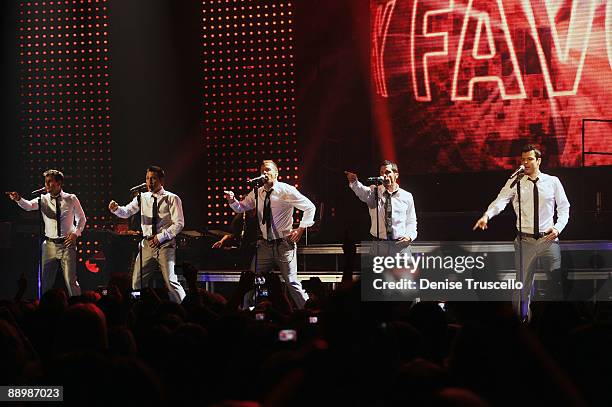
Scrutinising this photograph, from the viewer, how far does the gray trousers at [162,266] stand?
1113 centimetres

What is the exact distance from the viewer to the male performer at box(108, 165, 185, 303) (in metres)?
11.2

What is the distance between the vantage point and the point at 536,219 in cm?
975

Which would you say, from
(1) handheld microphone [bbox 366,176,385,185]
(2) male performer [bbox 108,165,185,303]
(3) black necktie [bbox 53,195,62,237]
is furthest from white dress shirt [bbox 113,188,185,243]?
(1) handheld microphone [bbox 366,176,385,185]

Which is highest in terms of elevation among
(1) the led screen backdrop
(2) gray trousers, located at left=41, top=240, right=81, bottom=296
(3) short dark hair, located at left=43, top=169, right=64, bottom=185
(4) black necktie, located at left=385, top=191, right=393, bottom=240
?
(1) the led screen backdrop

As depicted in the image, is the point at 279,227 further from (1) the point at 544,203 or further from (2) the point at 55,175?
(2) the point at 55,175

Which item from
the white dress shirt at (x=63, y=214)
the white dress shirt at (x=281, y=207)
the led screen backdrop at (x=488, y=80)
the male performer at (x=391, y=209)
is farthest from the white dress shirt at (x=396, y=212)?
the white dress shirt at (x=63, y=214)

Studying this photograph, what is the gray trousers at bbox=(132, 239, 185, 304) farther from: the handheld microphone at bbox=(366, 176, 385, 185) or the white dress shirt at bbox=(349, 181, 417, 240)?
the handheld microphone at bbox=(366, 176, 385, 185)

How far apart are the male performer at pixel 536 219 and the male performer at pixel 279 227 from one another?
90.7 inches

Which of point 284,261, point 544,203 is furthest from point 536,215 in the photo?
point 284,261

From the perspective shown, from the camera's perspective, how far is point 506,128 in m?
12.9

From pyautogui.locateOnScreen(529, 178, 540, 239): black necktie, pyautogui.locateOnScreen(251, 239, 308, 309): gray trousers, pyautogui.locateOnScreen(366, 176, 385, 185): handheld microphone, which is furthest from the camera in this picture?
pyautogui.locateOnScreen(366, 176, 385, 185): handheld microphone

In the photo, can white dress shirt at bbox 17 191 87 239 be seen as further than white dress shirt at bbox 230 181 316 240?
Yes

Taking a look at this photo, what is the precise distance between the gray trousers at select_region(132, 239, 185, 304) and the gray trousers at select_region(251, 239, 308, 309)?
1.14 metres

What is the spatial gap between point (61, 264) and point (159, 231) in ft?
4.93
